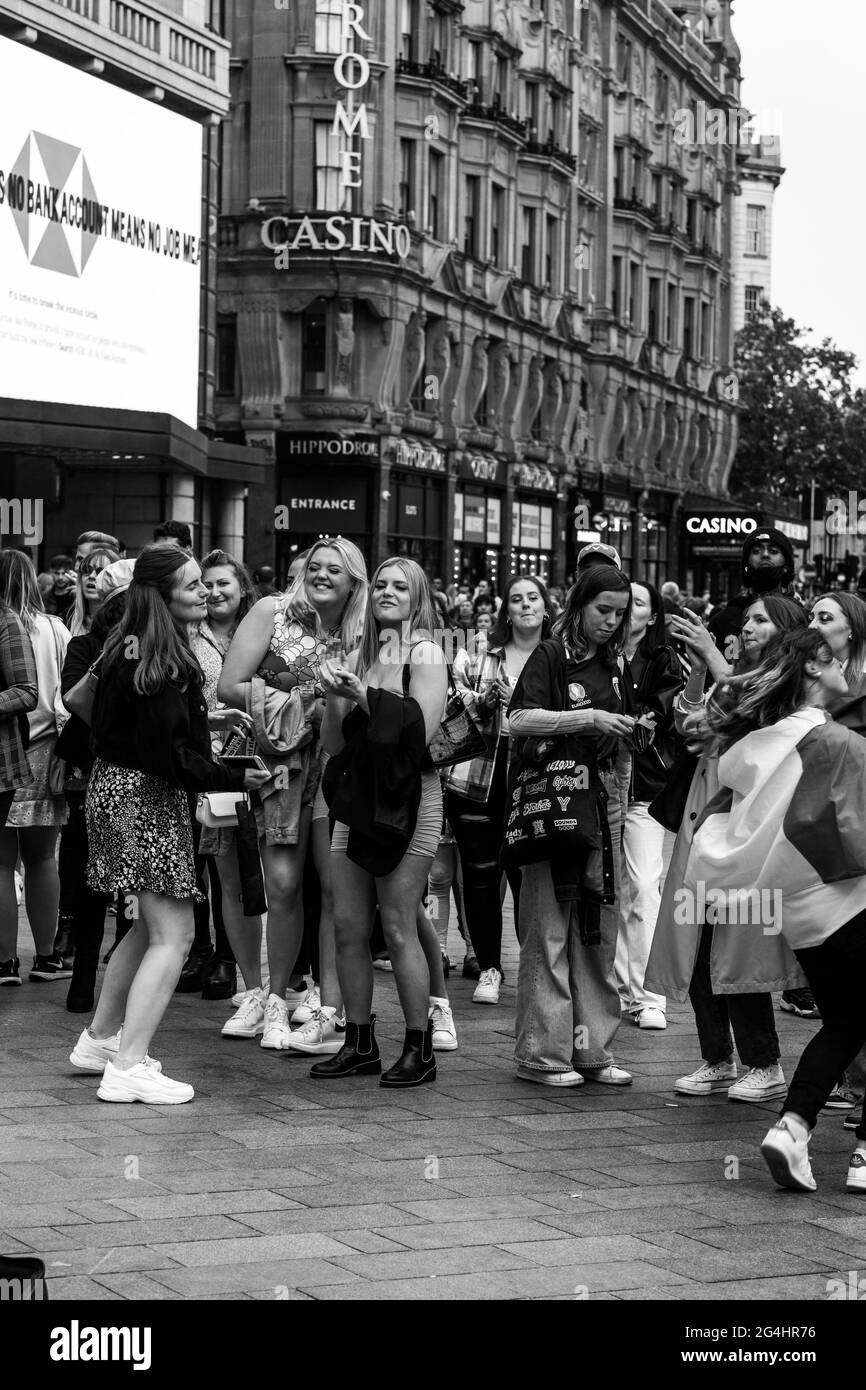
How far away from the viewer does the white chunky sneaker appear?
25.5 feet

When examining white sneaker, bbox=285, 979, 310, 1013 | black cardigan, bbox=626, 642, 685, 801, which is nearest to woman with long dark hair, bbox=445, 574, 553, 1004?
black cardigan, bbox=626, 642, 685, 801

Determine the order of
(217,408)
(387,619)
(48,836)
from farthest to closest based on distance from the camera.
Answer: (217,408) → (48,836) → (387,619)

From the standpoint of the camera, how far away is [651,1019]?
921 centimetres

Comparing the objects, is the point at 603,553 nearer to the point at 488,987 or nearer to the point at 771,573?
the point at 771,573

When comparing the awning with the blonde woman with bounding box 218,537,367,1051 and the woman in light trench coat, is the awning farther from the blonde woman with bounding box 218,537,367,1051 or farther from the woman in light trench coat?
the woman in light trench coat

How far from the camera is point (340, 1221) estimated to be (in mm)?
5770

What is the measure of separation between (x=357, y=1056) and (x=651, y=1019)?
188 cm

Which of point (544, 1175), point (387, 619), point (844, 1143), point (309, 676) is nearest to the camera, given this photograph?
point (544, 1175)

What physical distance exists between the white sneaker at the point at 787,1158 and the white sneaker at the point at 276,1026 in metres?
2.58

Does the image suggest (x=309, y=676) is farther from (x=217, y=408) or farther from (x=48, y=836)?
(x=217, y=408)

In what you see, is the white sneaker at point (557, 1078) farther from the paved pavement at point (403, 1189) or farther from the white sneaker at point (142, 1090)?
the white sneaker at point (142, 1090)

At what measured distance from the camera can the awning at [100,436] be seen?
24.4 m

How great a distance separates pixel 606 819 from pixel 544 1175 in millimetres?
1879
